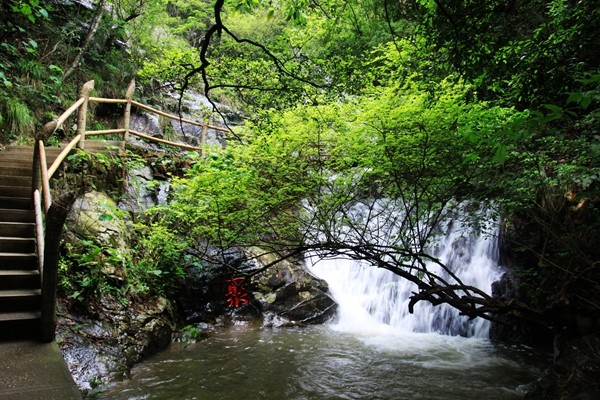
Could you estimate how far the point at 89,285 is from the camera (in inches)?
214

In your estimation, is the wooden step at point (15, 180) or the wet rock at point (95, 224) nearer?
the wooden step at point (15, 180)

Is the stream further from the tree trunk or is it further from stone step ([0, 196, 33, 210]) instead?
the tree trunk

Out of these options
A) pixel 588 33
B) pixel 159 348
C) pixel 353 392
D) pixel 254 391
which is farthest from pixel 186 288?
pixel 588 33

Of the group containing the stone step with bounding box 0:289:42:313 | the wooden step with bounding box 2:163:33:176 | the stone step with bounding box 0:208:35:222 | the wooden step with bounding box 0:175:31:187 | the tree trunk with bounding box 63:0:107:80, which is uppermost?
the tree trunk with bounding box 63:0:107:80

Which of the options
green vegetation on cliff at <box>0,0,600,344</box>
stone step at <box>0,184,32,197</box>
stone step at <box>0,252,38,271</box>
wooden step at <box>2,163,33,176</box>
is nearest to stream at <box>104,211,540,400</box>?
green vegetation on cliff at <box>0,0,600,344</box>

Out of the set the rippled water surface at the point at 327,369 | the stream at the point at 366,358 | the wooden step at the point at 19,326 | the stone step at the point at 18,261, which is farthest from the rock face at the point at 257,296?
the wooden step at the point at 19,326

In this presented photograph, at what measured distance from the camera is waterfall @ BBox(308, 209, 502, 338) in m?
7.94

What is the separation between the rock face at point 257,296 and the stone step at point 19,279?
4.06m

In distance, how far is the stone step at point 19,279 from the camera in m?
4.00

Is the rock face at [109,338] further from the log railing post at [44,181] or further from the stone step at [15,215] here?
the log railing post at [44,181]

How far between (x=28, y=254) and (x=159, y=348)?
2726 millimetres

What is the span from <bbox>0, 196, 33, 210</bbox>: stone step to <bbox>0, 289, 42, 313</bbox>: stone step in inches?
84.9

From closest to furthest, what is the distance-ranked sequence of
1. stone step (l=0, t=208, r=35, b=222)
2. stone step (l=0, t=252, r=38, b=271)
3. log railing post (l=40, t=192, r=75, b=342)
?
log railing post (l=40, t=192, r=75, b=342) < stone step (l=0, t=252, r=38, b=271) < stone step (l=0, t=208, r=35, b=222)

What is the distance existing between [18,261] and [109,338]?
1.75 meters
